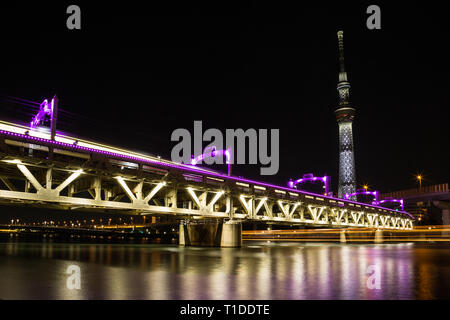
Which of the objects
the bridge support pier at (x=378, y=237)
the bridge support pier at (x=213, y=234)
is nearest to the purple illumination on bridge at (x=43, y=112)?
the bridge support pier at (x=213, y=234)

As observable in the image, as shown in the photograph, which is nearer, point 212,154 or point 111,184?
point 111,184

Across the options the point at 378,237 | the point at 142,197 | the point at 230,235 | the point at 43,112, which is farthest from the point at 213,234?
the point at 378,237

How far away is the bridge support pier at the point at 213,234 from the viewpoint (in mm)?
44156

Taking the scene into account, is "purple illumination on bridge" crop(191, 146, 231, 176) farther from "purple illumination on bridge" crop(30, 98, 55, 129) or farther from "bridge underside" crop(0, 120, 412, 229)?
"purple illumination on bridge" crop(30, 98, 55, 129)

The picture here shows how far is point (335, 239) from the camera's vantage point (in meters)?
113

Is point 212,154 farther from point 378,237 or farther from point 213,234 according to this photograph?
point 378,237

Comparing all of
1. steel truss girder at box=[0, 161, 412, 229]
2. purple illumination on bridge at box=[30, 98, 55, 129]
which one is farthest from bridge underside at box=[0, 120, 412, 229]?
purple illumination on bridge at box=[30, 98, 55, 129]

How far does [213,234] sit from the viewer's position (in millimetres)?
45969

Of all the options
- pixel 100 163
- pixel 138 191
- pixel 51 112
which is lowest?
pixel 138 191

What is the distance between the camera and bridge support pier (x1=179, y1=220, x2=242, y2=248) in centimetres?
4416

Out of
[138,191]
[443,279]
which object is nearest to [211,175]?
[138,191]
